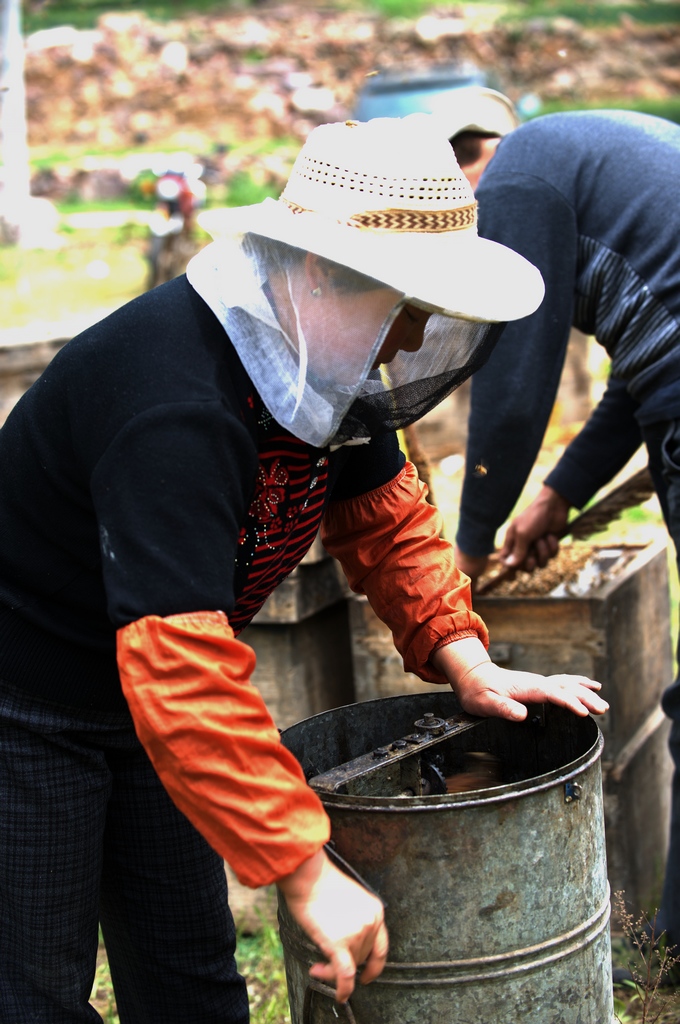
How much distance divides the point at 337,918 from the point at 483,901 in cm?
28

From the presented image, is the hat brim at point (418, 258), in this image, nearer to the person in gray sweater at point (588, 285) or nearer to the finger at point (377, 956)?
the finger at point (377, 956)

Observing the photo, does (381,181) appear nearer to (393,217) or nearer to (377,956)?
(393,217)

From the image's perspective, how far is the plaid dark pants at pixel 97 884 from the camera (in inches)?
80.1

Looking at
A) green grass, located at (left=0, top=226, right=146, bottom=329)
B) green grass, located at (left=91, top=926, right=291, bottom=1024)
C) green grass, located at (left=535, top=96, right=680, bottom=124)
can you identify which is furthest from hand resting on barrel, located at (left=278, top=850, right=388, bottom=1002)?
green grass, located at (left=535, top=96, right=680, bottom=124)

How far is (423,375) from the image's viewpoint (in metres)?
2.10

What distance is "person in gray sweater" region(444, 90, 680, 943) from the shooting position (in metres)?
2.93

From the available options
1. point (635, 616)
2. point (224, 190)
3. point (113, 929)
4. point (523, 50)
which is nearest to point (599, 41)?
point (523, 50)

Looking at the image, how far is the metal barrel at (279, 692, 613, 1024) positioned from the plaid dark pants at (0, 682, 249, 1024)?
320 millimetres

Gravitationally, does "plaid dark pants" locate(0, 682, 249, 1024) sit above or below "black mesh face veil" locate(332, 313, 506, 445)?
below

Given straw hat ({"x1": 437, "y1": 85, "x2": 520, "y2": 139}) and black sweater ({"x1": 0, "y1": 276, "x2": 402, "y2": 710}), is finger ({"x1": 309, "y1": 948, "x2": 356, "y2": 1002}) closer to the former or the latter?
black sweater ({"x1": 0, "y1": 276, "x2": 402, "y2": 710})

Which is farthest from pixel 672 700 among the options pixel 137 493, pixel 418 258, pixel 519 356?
pixel 137 493

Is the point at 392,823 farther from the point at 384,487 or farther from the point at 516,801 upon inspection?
the point at 384,487

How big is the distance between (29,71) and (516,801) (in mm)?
24730

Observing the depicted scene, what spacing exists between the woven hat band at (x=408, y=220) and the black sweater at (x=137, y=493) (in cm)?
28
